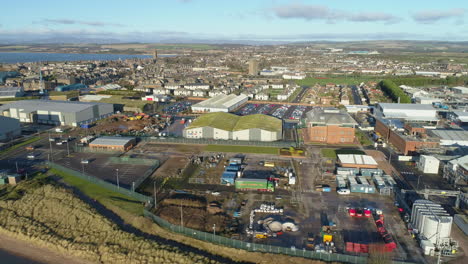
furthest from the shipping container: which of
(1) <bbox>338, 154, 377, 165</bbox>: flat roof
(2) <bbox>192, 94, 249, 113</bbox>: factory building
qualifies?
(2) <bbox>192, 94, 249, 113</bbox>: factory building

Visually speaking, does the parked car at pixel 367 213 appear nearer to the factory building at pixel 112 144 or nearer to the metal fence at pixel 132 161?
the metal fence at pixel 132 161

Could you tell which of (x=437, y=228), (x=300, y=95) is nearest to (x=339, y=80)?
(x=300, y=95)

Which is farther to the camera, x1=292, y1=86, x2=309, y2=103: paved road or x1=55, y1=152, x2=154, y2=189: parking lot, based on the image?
x1=292, y1=86, x2=309, y2=103: paved road

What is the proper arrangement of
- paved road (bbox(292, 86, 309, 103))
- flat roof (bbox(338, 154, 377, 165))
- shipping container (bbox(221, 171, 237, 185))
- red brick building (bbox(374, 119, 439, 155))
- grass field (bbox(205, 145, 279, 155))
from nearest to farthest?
shipping container (bbox(221, 171, 237, 185)), flat roof (bbox(338, 154, 377, 165)), red brick building (bbox(374, 119, 439, 155)), grass field (bbox(205, 145, 279, 155)), paved road (bbox(292, 86, 309, 103))

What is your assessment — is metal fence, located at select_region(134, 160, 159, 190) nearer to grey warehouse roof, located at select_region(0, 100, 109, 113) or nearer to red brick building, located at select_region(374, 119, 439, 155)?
grey warehouse roof, located at select_region(0, 100, 109, 113)

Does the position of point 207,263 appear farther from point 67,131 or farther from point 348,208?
point 67,131

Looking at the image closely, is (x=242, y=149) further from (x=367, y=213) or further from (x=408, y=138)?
(x=408, y=138)
